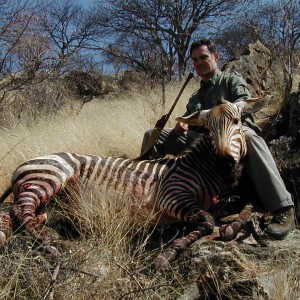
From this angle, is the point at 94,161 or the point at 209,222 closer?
the point at 209,222

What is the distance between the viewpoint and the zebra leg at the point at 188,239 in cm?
331

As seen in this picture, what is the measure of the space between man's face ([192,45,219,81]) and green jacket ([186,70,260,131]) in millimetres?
69

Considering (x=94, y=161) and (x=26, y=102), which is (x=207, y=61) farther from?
(x=26, y=102)

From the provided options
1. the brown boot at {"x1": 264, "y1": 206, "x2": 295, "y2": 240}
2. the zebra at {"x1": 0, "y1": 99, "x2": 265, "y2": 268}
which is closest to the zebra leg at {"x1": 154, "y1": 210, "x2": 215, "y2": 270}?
the zebra at {"x1": 0, "y1": 99, "x2": 265, "y2": 268}

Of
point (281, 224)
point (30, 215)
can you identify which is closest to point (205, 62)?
point (281, 224)

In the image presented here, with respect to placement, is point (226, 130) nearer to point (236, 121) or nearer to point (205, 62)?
point (236, 121)

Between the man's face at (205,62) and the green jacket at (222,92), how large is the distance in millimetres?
69

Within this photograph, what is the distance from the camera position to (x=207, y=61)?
509 centimetres

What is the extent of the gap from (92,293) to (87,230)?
1077 millimetres

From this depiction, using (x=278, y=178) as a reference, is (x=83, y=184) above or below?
above

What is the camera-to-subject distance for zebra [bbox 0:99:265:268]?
3840 millimetres

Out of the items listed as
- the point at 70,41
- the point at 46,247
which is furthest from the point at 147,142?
the point at 70,41

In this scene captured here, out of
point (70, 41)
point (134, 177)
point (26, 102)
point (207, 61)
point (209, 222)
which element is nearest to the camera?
point (209, 222)

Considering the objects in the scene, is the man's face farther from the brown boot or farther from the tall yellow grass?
the tall yellow grass
